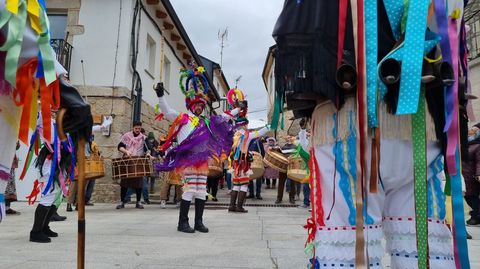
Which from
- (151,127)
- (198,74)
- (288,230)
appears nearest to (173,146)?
(198,74)

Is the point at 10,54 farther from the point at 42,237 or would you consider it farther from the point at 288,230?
the point at 288,230

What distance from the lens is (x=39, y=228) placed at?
432 cm

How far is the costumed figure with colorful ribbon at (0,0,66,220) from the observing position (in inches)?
55.4

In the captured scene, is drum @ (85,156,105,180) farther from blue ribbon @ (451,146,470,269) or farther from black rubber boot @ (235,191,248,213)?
blue ribbon @ (451,146,470,269)

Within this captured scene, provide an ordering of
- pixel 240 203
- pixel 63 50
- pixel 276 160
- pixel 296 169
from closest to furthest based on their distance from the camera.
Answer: pixel 240 203 → pixel 296 169 → pixel 63 50 → pixel 276 160

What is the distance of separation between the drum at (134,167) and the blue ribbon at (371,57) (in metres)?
6.65

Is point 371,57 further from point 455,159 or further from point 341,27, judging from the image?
point 455,159

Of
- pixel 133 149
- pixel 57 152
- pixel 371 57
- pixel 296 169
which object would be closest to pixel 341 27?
pixel 371 57

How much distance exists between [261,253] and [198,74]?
296cm

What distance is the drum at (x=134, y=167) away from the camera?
7.81 metres

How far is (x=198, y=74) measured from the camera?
5.78m

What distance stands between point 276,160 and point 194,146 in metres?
5.03

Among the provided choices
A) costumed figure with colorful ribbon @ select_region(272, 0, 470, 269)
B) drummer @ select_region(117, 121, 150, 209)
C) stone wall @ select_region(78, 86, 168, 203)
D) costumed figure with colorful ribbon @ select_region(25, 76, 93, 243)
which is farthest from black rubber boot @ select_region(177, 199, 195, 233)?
stone wall @ select_region(78, 86, 168, 203)

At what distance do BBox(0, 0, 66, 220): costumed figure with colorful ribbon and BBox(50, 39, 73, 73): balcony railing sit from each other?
333 inches
